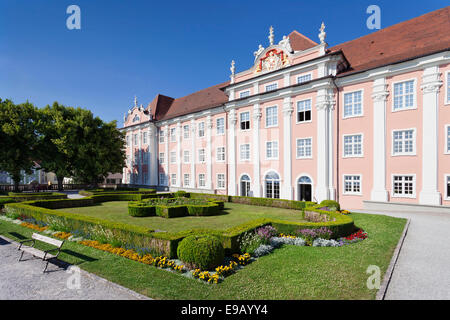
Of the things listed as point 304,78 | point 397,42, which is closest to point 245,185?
point 304,78

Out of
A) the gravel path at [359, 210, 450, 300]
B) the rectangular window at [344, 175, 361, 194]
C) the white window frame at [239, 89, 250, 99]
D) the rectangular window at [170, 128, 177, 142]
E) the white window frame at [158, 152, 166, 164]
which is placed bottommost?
the gravel path at [359, 210, 450, 300]

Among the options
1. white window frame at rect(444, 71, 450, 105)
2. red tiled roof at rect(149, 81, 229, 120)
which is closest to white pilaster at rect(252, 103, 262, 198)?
red tiled roof at rect(149, 81, 229, 120)

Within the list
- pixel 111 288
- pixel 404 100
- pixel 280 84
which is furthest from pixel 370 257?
A: pixel 280 84

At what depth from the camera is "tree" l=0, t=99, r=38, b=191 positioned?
30250 mm

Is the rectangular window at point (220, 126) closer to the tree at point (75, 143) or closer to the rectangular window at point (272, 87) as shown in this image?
the rectangular window at point (272, 87)

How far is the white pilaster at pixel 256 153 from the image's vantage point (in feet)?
86.0

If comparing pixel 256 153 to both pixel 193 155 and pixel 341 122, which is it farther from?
pixel 193 155

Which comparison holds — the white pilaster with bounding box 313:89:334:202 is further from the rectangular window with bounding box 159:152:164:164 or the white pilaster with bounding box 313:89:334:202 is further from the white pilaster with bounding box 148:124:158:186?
the white pilaster with bounding box 148:124:158:186

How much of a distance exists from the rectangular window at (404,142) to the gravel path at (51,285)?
21.4m

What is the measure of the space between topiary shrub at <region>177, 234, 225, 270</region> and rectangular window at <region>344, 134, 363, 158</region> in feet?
60.6

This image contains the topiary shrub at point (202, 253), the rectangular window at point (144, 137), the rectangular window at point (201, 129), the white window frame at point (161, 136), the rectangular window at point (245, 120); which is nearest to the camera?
the topiary shrub at point (202, 253)

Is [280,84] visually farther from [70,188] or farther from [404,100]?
[70,188]

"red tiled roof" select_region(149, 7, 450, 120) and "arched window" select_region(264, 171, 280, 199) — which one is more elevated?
"red tiled roof" select_region(149, 7, 450, 120)

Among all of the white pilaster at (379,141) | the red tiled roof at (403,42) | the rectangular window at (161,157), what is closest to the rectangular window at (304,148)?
the white pilaster at (379,141)
